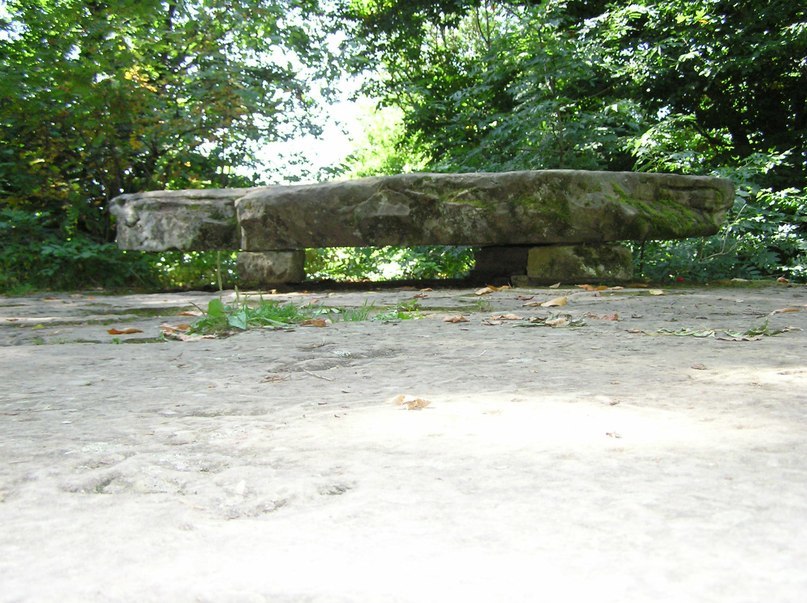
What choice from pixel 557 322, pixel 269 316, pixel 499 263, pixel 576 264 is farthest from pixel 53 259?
pixel 557 322

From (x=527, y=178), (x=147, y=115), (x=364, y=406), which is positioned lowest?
(x=364, y=406)

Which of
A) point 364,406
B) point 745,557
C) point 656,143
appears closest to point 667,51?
point 656,143

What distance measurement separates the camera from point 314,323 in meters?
2.98

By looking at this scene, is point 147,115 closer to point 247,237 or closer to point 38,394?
point 247,237

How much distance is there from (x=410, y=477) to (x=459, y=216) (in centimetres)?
399

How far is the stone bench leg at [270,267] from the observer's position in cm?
532

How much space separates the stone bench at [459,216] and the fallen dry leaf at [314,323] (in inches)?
77.6

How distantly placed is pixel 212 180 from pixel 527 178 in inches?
164

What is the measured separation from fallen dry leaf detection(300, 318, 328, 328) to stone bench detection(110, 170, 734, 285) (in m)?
1.97

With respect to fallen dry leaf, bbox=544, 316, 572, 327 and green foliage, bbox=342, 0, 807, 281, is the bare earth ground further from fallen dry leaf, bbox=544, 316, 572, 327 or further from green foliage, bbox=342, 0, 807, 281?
green foliage, bbox=342, 0, 807, 281

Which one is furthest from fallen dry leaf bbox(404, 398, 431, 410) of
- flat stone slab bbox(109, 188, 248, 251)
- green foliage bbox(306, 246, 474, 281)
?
green foliage bbox(306, 246, 474, 281)

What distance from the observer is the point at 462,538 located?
75 centimetres

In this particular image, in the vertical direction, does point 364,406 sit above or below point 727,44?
below

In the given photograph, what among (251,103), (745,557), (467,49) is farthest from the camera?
(467,49)
